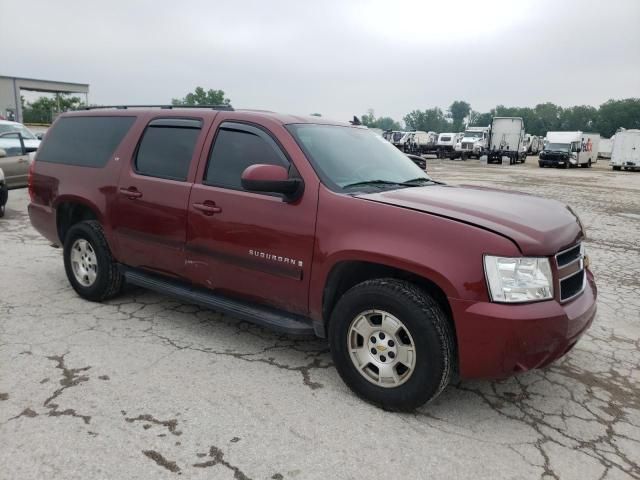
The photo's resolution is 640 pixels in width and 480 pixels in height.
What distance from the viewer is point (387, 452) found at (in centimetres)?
263

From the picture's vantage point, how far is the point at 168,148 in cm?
417

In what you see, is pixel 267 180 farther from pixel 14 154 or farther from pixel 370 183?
pixel 14 154

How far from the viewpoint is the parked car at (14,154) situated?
11.0 meters

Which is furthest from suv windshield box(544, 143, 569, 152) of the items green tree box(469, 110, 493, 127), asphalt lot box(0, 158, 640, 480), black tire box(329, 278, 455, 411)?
green tree box(469, 110, 493, 127)

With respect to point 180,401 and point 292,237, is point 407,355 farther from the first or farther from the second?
point 180,401

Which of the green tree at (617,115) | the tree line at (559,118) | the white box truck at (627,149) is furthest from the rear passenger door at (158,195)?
the green tree at (617,115)

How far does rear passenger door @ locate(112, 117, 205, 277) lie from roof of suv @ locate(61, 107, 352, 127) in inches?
3.1

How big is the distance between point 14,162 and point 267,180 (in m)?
10.2

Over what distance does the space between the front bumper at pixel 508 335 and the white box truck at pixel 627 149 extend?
38672 mm

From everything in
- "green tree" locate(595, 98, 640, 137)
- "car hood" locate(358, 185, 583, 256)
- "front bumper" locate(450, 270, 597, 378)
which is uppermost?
"green tree" locate(595, 98, 640, 137)

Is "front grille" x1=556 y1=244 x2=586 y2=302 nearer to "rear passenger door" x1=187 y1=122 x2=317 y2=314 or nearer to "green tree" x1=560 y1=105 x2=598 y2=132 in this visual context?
"rear passenger door" x1=187 y1=122 x2=317 y2=314

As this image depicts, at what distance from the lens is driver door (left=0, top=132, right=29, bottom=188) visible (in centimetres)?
1092

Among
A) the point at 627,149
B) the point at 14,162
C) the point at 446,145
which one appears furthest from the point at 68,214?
the point at 446,145

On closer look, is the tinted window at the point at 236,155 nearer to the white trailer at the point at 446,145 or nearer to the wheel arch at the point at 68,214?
the wheel arch at the point at 68,214
